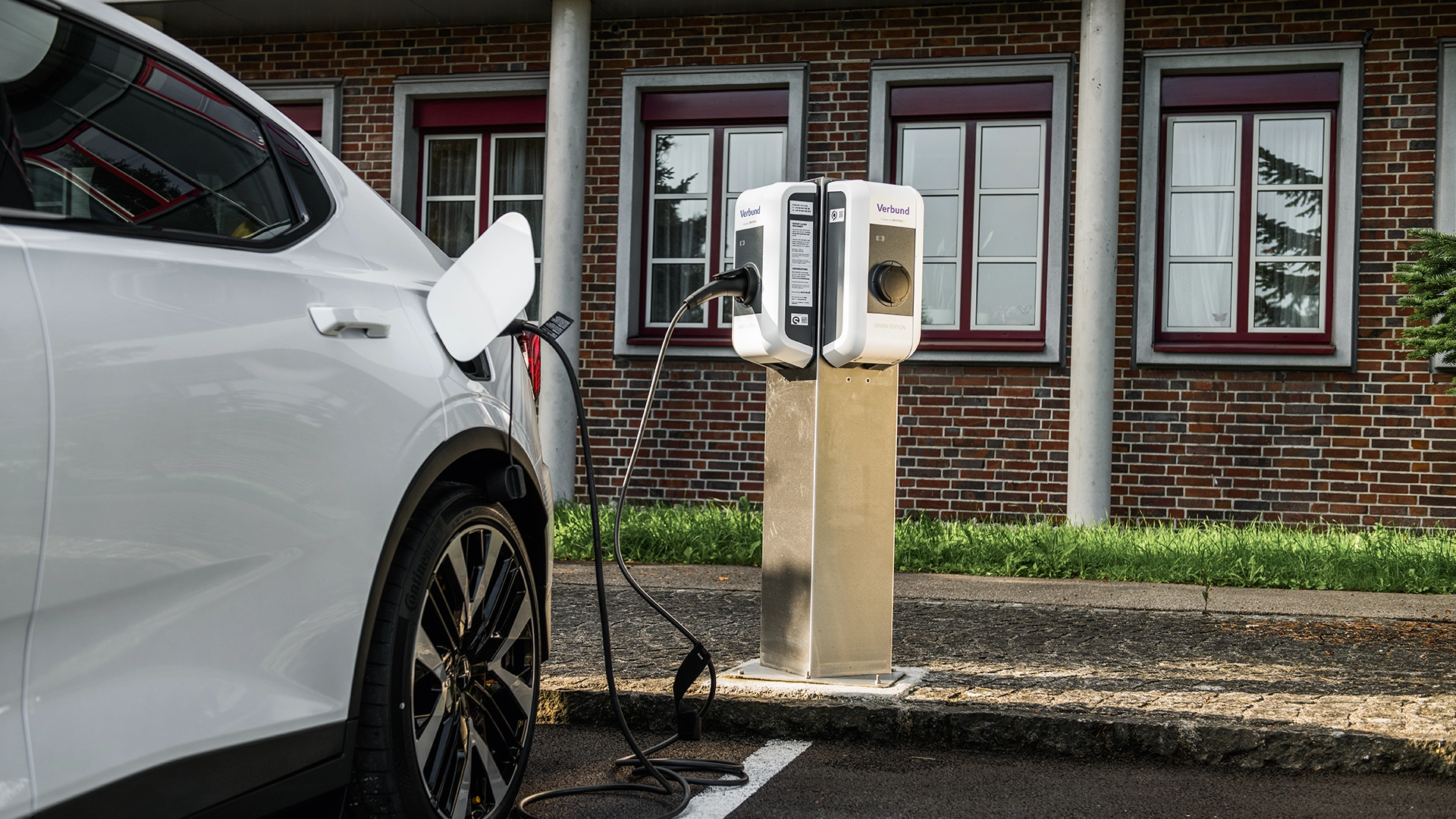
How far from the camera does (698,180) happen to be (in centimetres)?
1039

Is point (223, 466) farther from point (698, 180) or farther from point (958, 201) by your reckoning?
point (698, 180)

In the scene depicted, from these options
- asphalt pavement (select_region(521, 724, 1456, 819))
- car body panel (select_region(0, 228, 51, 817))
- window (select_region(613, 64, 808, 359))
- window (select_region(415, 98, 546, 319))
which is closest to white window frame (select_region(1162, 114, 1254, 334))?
window (select_region(613, 64, 808, 359))

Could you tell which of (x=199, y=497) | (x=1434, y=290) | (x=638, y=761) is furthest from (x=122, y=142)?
(x=1434, y=290)

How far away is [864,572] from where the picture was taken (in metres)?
4.17

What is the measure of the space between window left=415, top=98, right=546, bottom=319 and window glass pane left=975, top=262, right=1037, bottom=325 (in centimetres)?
359

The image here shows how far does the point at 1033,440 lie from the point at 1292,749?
6081mm

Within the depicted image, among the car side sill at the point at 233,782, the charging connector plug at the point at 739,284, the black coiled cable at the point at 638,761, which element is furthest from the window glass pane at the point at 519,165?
the car side sill at the point at 233,782

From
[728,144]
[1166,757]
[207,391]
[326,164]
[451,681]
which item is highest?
[728,144]

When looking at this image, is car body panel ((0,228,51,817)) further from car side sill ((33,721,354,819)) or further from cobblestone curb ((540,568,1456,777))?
cobblestone curb ((540,568,1456,777))

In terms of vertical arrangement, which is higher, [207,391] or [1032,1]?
[1032,1]

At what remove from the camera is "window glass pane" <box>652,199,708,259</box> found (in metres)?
10.4

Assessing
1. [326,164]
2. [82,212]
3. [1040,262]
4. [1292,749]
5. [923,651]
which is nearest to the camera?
[82,212]

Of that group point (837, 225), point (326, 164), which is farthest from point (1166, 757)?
point (326, 164)

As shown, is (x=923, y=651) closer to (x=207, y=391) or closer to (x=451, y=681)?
(x=451, y=681)
